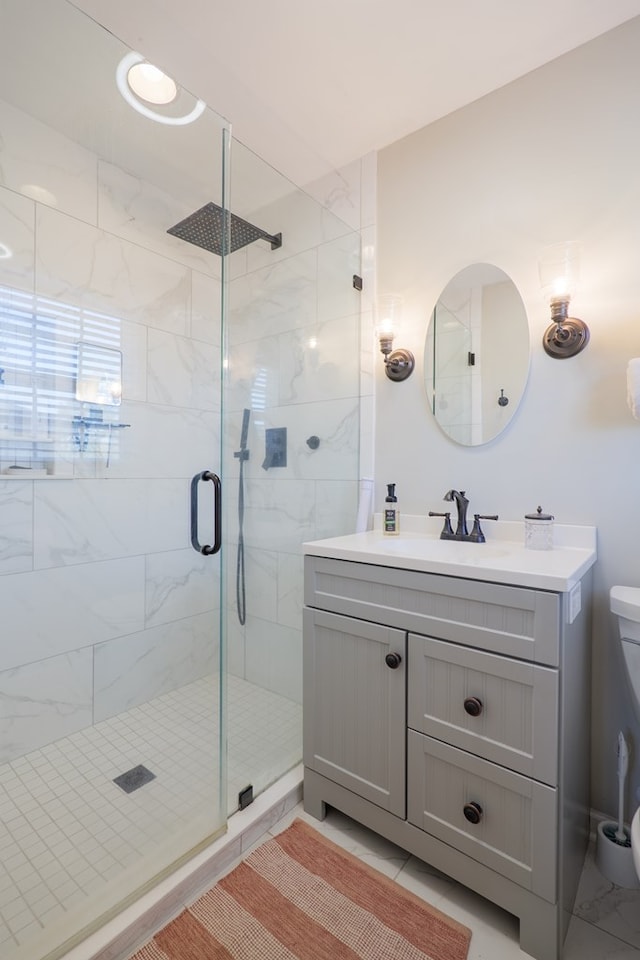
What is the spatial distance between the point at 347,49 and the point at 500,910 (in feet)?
8.78

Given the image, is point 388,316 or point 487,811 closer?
point 487,811

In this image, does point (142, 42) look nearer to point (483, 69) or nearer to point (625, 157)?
point (483, 69)

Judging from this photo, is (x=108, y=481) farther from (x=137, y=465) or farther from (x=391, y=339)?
(x=391, y=339)

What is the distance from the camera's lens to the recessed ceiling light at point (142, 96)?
4.82 ft

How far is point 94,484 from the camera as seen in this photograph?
5.71 ft

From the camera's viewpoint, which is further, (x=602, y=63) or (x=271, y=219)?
(x=271, y=219)

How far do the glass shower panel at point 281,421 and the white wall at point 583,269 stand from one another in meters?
0.36

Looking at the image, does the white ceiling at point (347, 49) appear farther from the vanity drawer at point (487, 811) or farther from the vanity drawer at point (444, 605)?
the vanity drawer at point (487, 811)

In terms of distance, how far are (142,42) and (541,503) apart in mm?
2091

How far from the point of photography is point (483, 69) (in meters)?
1.60

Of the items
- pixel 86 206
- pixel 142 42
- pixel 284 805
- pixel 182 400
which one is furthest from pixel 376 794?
pixel 142 42

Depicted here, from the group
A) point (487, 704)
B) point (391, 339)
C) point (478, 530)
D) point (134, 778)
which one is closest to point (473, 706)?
point (487, 704)

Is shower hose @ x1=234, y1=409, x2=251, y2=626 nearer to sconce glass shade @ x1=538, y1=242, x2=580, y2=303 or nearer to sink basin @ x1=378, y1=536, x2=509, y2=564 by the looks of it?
sink basin @ x1=378, y1=536, x2=509, y2=564

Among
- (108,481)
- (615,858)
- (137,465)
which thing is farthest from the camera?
(137,465)
